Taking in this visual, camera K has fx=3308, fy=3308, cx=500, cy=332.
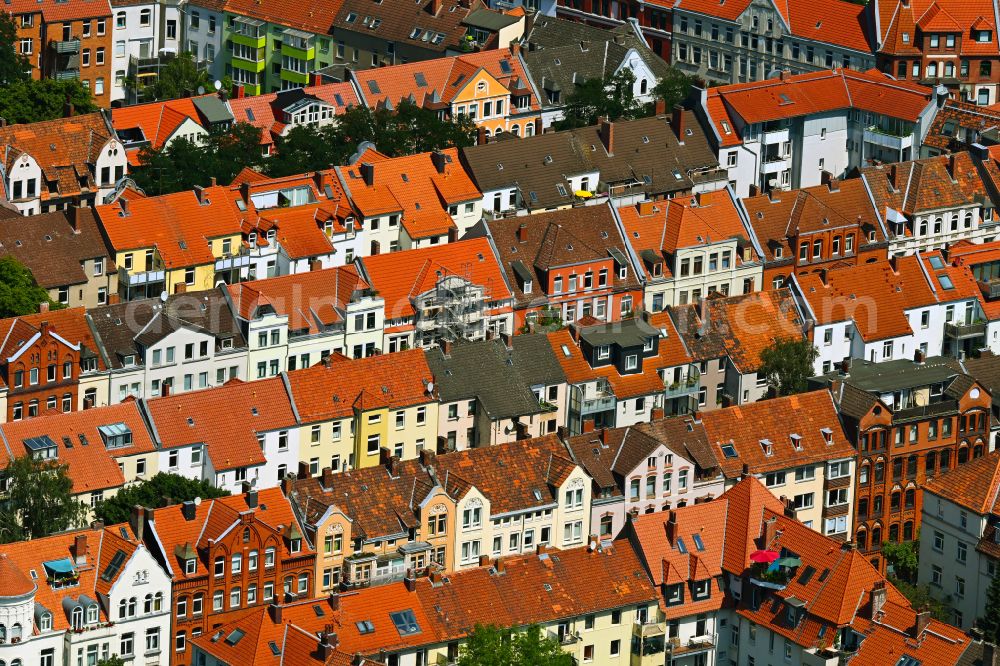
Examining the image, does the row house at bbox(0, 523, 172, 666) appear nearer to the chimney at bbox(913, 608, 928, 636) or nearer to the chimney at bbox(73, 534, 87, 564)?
the chimney at bbox(73, 534, 87, 564)

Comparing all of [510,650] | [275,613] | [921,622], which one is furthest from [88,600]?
[921,622]

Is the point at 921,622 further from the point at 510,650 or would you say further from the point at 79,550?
the point at 79,550

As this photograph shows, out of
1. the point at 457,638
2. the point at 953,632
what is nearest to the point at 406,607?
the point at 457,638

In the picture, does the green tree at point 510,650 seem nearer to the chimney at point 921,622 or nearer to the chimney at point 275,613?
the chimney at point 275,613

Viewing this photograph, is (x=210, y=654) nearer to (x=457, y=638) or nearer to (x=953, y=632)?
(x=457, y=638)

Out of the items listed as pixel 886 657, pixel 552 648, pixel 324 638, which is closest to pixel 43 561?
pixel 324 638

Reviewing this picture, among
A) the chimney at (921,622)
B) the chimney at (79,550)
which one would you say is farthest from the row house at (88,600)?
the chimney at (921,622)
